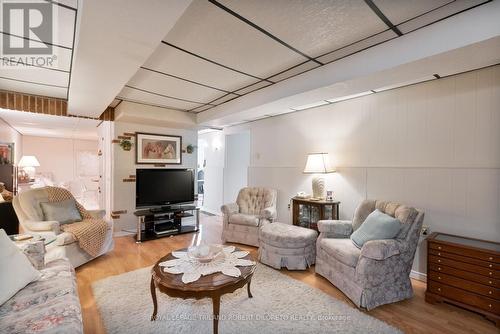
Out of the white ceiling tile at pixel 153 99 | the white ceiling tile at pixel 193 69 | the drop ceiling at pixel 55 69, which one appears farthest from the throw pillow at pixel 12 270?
the white ceiling tile at pixel 153 99

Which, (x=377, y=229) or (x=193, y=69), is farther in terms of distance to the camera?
(x=193, y=69)

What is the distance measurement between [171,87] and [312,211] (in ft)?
8.91

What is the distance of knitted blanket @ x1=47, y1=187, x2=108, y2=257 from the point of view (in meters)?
2.93

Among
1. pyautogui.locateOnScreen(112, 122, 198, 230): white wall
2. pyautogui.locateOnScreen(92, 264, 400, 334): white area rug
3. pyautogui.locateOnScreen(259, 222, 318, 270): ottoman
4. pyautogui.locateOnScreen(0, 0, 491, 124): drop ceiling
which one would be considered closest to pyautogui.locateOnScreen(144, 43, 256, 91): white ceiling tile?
pyautogui.locateOnScreen(0, 0, 491, 124): drop ceiling

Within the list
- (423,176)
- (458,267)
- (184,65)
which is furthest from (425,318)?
(184,65)

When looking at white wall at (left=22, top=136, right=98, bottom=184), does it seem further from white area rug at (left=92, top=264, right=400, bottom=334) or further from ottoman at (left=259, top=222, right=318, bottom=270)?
ottoman at (left=259, top=222, right=318, bottom=270)

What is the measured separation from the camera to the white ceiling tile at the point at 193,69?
2.38m

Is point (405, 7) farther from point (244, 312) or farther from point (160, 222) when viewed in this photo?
point (160, 222)

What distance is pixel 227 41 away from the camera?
2107 mm

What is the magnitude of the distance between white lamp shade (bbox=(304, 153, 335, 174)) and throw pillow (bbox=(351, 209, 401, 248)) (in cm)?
109

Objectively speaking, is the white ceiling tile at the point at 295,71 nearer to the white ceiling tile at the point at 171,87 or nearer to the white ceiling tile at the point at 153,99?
the white ceiling tile at the point at 171,87

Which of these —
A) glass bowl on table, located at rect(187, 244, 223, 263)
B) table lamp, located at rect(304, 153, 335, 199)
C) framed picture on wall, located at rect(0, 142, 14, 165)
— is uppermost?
framed picture on wall, located at rect(0, 142, 14, 165)

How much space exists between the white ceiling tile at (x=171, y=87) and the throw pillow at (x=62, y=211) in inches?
A: 75.0

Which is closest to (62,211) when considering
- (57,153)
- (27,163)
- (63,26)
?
(63,26)
